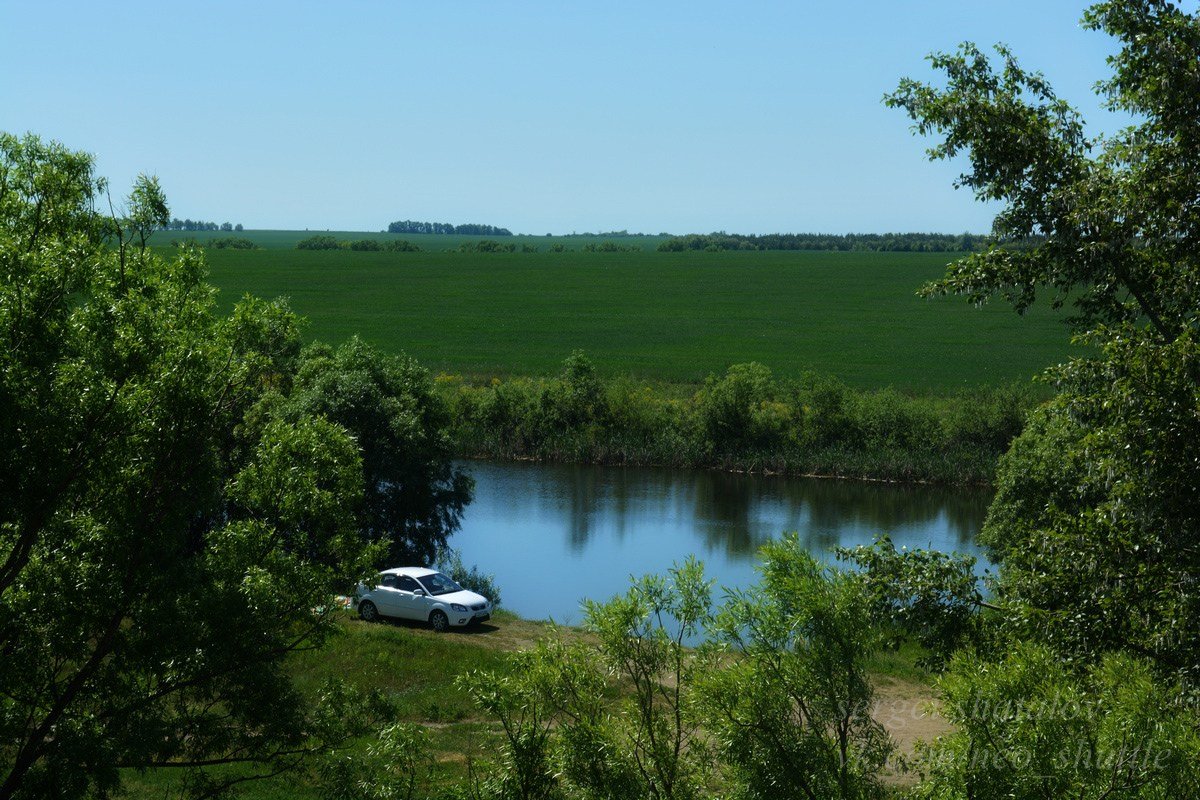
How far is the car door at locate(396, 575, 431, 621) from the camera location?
27.1 metres

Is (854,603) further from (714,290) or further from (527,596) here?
(714,290)

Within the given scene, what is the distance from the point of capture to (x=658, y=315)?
10125 cm

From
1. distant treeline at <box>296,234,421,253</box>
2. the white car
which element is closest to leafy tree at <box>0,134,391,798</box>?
the white car

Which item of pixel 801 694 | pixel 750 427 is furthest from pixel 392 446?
pixel 801 694

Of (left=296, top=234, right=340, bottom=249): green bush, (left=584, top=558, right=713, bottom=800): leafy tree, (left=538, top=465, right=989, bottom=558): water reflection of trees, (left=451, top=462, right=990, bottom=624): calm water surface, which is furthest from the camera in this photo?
(left=296, top=234, right=340, bottom=249): green bush

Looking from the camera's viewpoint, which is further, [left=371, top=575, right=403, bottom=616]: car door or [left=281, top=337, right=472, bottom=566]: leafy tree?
[left=281, top=337, right=472, bottom=566]: leafy tree

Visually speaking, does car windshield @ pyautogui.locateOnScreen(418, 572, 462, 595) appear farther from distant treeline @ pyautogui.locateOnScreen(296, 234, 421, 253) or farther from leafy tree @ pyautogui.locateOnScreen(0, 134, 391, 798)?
distant treeline @ pyautogui.locateOnScreen(296, 234, 421, 253)

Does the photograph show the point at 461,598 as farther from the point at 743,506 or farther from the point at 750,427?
the point at 750,427

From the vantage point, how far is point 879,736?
935cm

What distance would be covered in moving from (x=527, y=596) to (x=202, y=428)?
2201 cm

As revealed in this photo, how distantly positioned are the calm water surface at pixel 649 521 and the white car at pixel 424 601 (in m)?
3.61

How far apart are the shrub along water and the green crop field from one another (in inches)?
426

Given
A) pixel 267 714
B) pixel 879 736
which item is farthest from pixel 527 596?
pixel 879 736

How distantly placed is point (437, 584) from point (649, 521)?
49.8ft
